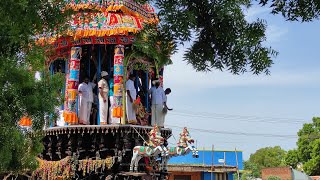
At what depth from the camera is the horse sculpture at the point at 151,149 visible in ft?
43.8

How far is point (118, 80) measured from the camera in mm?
13852

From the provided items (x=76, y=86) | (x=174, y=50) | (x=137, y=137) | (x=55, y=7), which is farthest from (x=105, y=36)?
(x=174, y=50)

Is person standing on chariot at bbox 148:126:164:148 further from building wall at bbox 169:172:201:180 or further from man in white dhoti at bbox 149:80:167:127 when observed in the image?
building wall at bbox 169:172:201:180

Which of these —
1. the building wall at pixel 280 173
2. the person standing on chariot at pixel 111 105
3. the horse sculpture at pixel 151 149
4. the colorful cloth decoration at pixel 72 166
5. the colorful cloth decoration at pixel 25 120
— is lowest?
the building wall at pixel 280 173

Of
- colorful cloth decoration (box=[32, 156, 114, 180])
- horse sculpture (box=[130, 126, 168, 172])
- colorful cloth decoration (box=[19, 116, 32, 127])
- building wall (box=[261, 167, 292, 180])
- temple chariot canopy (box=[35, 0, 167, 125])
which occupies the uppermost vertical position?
temple chariot canopy (box=[35, 0, 167, 125])

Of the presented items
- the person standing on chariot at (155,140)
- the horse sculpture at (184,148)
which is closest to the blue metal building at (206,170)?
the horse sculpture at (184,148)

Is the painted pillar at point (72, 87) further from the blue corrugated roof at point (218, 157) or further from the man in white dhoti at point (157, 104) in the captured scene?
the blue corrugated roof at point (218, 157)

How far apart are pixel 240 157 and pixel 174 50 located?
97.7ft

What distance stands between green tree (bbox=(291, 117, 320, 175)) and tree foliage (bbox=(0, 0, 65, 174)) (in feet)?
96.0

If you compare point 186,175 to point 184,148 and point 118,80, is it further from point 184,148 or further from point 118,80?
point 118,80

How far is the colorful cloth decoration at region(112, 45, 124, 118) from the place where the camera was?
45.0 ft

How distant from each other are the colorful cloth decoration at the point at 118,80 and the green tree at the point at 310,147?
994 inches

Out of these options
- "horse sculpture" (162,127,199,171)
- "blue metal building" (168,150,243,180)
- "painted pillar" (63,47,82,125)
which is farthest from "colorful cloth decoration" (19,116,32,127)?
"blue metal building" (168,150,243,180)

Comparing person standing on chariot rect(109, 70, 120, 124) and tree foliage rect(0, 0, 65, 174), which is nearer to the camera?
tree foliage rect(0, 0, 65, 174)
